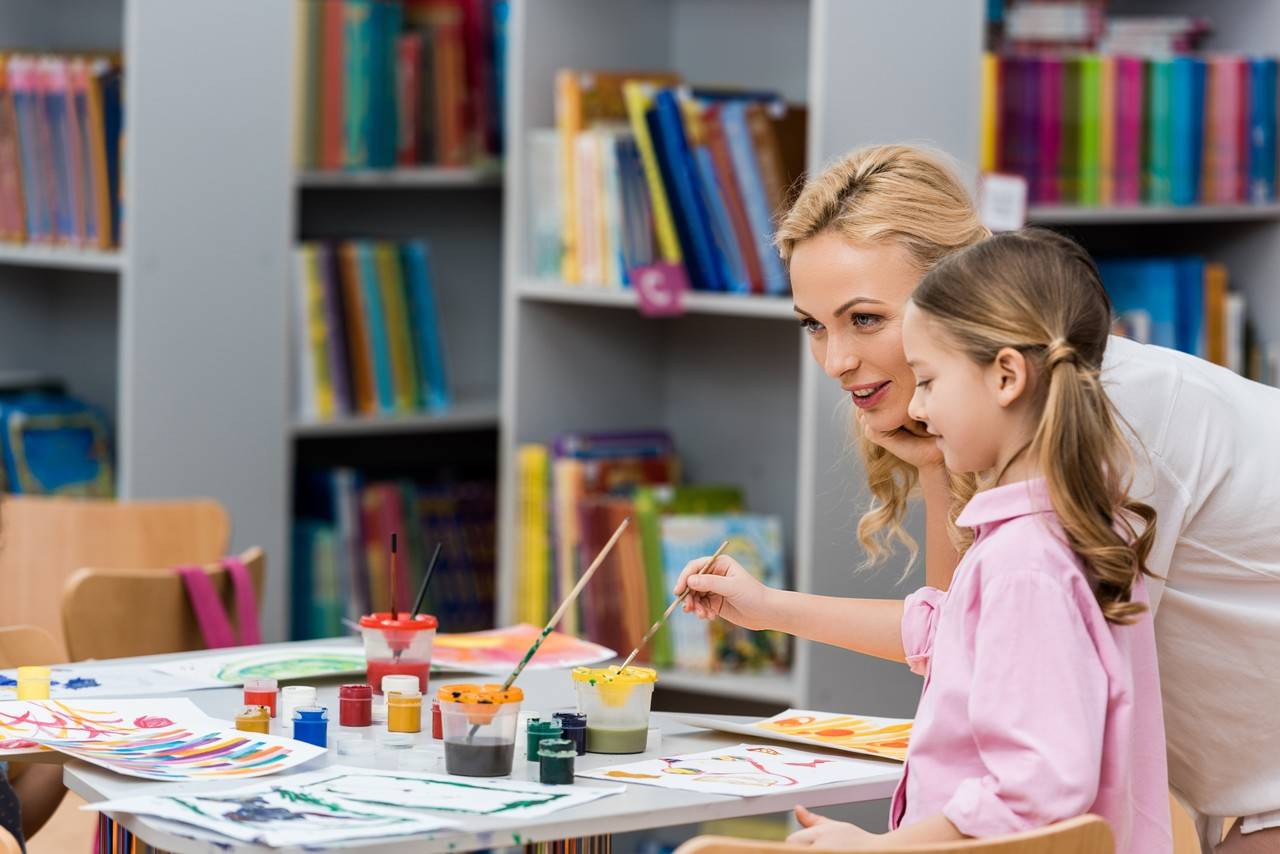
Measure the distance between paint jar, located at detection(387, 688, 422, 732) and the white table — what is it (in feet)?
0.06

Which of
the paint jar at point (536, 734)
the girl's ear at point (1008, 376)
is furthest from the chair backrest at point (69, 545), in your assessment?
the girl's ear at point (1008, 376)

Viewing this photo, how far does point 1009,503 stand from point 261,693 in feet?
2.54

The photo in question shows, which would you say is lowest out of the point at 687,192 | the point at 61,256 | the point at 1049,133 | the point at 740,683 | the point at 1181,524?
the point at 740,683

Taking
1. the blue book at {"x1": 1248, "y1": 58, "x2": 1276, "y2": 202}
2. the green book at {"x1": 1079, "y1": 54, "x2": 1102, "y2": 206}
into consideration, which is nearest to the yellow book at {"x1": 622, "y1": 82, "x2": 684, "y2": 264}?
the green book at {"x1": 1079, "y1": 54, "x2": 1102, "y2": 206}

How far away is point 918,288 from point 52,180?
2475 millimetres

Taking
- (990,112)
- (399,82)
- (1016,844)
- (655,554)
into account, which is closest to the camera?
(1016,844)

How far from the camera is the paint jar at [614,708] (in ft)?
5.61

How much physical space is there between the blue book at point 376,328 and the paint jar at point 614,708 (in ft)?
6.99

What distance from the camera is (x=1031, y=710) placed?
1.37 metres

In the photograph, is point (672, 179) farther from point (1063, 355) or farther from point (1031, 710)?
point (1031, 710)

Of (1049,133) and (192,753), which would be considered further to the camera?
(1049,133)

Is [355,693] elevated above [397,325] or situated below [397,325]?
below

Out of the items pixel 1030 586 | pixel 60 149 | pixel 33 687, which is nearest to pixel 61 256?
pixel 60 149

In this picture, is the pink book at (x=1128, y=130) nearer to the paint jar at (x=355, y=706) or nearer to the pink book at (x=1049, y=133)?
the pink book at (x=1049, y=133)
